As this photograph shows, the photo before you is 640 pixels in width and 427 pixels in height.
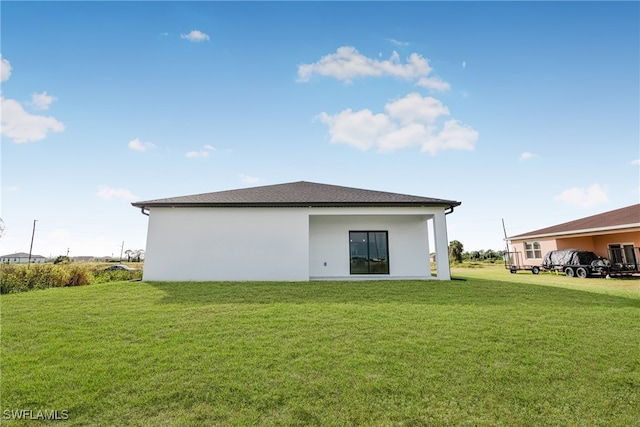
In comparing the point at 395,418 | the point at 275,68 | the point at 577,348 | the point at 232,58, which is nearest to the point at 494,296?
the point at 577,348

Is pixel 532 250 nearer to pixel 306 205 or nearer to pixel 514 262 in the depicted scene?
pixel 514 262

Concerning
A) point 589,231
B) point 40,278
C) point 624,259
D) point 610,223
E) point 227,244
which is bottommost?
point 40,278

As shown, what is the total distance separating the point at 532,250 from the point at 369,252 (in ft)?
62.5

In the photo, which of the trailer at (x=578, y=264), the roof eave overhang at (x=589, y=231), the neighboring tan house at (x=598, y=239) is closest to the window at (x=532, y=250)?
the neighboring tan house at (x=598, y=239)

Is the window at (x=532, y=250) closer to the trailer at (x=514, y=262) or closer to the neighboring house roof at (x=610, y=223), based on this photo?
the trailer at (x=514, y=262)

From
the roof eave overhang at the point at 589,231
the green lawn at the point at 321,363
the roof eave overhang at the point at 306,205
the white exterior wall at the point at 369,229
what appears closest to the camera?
the green lawn at the point at 321,363

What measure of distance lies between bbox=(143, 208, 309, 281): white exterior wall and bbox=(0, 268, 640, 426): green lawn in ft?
12.1

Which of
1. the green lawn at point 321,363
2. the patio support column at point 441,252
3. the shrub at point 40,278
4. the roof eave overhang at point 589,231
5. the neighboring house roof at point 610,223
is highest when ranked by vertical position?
the neighboring house roof at point 610,223

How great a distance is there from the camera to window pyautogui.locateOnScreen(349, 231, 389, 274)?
12.8 metres

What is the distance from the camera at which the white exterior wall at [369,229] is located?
1273 centimetres

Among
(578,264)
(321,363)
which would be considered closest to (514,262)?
(578,264)

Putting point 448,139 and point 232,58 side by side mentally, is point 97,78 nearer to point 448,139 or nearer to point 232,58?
point 232,58

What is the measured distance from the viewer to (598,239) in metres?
20.3

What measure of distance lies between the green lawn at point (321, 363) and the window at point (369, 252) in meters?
5.58
